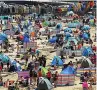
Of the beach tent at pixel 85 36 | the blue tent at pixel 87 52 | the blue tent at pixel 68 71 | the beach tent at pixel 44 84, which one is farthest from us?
the beach tent at pixel 85 36

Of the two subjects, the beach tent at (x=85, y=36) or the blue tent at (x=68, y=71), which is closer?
the blue tent at (x=68, y=71)

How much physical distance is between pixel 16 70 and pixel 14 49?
9.96 meters

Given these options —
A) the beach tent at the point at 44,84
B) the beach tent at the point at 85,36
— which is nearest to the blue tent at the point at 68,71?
the beach tent at the point at 44,84

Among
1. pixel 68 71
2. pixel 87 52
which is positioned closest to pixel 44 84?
pixel 68 71

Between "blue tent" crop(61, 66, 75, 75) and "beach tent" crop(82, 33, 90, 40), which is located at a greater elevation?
"beach tent" crop(82, 33, 90, 40)

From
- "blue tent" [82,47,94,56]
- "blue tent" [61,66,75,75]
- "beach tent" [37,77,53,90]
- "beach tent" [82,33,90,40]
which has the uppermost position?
"beach tent" [82,33,90,40]

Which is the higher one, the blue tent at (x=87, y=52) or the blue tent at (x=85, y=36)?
the blue tent at (x=85, y=36)

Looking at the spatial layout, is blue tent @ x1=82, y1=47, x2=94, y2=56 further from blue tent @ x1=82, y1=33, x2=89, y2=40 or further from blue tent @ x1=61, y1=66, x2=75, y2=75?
blue tent @ x1=82, y1=33, x2=89, y2=40

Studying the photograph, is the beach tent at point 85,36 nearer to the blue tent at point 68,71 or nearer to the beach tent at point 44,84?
the blue tent at point 68,71

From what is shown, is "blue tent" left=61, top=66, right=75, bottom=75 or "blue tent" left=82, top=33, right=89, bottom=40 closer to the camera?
"blue tent" left=61, top=66, right=75, bottom=75

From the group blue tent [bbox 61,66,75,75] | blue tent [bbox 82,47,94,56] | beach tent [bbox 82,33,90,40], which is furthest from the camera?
beach tent [bbox 82,33,90,40]

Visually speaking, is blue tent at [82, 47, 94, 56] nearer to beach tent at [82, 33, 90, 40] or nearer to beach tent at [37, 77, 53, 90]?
beach tent at [82, 33, 90, 40]

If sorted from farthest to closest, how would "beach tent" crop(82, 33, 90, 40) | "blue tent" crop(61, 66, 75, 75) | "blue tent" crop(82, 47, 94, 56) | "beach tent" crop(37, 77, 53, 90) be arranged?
"beach tent" crop(82, 33, 90, 40) → "blue tent" crop(82, 47, 94, 56) → "blue tent" crop(61, 66, 75, 75) → "beach tent" crop(37, 77, 53, 90)

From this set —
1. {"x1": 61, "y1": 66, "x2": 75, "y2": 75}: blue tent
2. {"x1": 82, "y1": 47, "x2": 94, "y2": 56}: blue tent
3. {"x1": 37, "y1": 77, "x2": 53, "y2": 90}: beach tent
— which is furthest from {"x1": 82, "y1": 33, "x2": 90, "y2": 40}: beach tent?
{"x1": 37, "y1": 77, "x2": 53, "y2": 90}: beach tent
